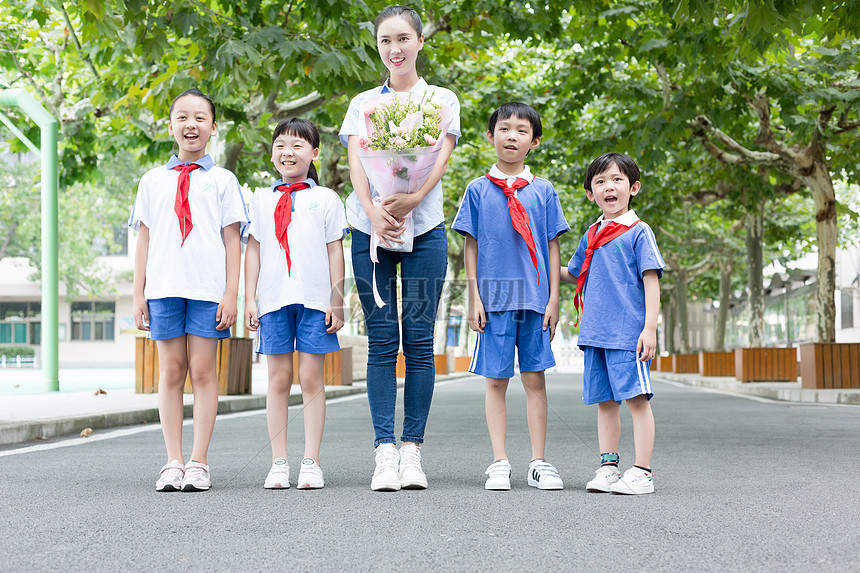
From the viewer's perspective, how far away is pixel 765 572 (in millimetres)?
2691

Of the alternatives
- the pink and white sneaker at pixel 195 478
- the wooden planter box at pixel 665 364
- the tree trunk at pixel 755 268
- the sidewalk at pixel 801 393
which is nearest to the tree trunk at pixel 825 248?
the sidewalk at pixel 801 393

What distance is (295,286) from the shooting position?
431 cm

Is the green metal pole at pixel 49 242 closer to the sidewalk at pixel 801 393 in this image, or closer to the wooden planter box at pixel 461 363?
the sidewalk at pixel 801 393

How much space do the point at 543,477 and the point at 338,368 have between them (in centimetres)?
1367

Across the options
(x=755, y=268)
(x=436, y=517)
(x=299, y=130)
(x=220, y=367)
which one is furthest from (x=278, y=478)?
(x=755, y=268)

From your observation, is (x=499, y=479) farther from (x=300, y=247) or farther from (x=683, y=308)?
(x=683, y=308)

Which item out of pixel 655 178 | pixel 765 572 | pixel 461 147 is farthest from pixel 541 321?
pixel 461 147

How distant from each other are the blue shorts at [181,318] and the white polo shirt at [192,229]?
5 cm

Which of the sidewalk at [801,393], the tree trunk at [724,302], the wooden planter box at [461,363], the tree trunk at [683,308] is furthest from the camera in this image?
the wooden planter box at [461,363]

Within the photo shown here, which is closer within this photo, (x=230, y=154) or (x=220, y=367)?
(x=220, y=367)

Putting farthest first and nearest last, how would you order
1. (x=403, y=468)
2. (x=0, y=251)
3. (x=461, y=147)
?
(x=0, y=251) < (x=461, y=147) < (x=403, y=468)

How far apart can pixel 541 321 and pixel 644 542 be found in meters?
1.53

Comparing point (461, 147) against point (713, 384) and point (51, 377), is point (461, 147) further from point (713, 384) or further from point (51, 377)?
point (51, 377)

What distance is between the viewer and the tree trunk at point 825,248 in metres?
14.8
